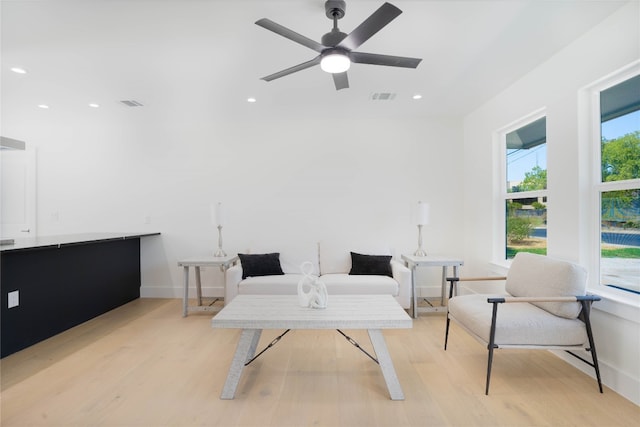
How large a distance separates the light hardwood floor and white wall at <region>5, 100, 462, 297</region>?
155 cm

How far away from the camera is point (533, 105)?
9.22 feet

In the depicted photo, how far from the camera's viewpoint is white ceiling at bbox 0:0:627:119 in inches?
77.5

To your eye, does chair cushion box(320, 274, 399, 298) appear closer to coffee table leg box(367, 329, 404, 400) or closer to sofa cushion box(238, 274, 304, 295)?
sofa cushion box(238, 274, 304, 295)

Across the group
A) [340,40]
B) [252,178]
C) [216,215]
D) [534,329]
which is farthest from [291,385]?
[252,178]

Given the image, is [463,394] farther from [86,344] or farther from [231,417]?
[86,344]

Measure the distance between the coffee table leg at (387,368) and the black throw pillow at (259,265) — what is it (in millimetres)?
1832

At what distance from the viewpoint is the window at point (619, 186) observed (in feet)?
Answer: 6.68

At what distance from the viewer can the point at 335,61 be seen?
1918 millimetres

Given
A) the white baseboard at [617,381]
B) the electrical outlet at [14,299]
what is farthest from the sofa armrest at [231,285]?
the white baseboard at [617,381]

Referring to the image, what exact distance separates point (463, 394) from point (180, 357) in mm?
2158

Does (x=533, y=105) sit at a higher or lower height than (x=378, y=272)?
higher

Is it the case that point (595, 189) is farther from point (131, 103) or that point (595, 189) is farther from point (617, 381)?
point (131, 103)

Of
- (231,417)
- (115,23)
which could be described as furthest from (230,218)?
(231,417)

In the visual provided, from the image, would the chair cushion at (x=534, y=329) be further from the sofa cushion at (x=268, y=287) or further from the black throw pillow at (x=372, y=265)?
the sofa cushion at (x=268, y=287)
